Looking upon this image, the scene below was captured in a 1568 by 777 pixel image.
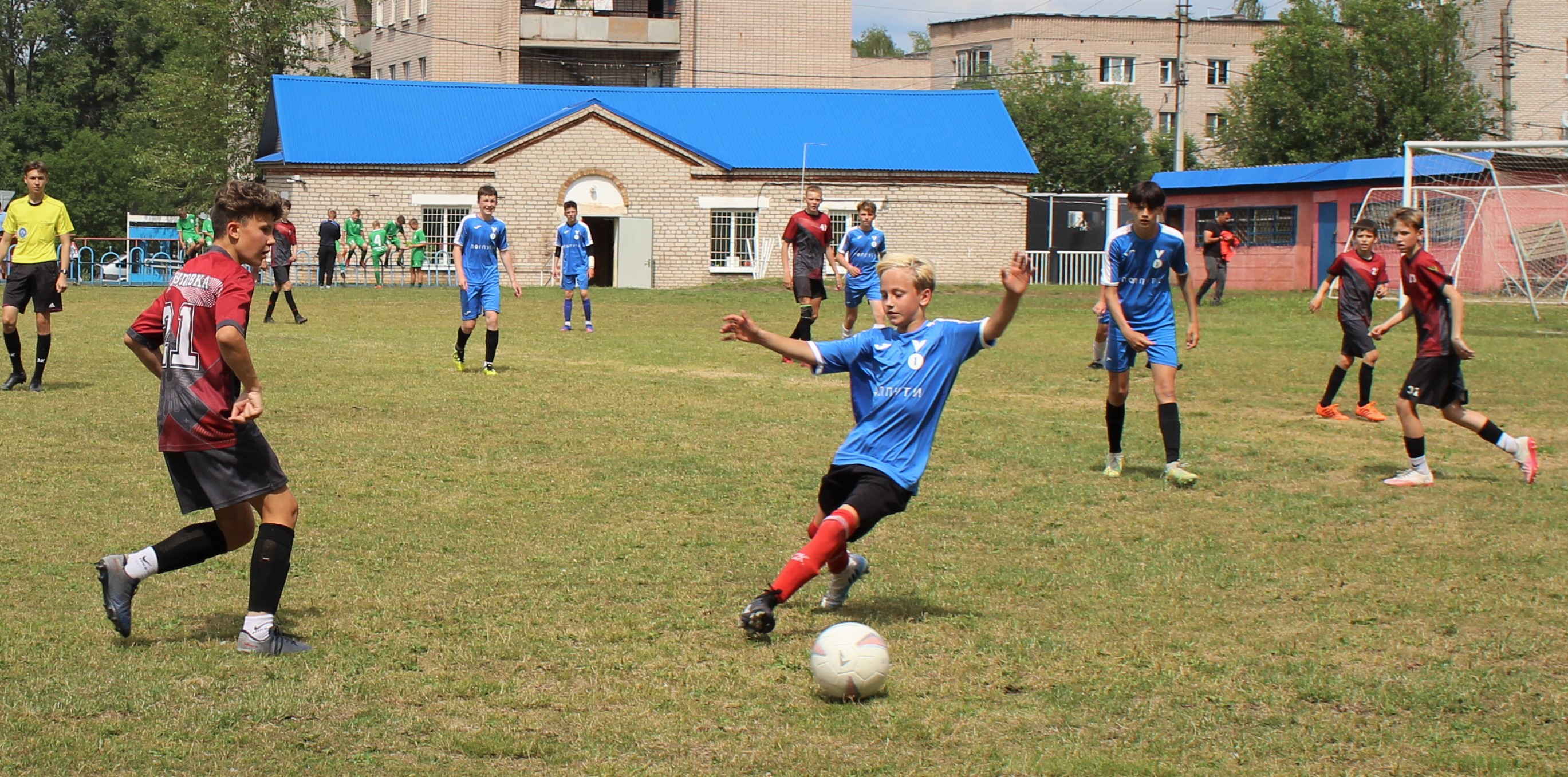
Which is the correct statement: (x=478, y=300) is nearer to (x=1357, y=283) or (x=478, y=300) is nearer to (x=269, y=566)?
(x=1357, y=283)

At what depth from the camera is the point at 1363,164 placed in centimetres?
4125

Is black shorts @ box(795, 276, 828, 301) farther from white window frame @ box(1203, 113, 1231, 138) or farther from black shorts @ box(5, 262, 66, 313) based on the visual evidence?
white window frame @ box(1203, 113, 1231, 138)

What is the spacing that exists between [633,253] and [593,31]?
58.6 feet

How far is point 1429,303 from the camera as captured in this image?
32.3 ft

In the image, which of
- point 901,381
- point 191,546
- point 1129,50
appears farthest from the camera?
point 1129,50

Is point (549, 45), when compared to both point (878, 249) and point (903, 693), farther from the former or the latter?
point (903, 693)

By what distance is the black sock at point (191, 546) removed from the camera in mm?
5688

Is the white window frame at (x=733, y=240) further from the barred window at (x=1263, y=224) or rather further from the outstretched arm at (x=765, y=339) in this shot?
the outstretched arm at (x=765, y=339)

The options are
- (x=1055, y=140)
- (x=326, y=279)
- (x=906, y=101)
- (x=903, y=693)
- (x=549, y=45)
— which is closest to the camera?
(x=903, y=693)

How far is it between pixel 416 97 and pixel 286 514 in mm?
43257

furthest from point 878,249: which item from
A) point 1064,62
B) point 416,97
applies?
point 1064,62

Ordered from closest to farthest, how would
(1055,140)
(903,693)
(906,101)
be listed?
(903,693), (906,101), (1055,140)

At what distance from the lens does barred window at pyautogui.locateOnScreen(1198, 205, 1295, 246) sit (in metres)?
43.7

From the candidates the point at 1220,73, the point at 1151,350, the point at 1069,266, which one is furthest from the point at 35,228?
the point at 1220,73
